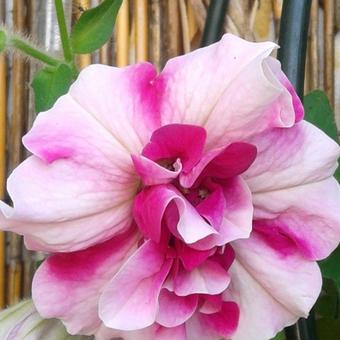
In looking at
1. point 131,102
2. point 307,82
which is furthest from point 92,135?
point 307,82

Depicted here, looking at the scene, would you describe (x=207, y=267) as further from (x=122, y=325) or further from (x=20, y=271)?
(x=20, y=271)

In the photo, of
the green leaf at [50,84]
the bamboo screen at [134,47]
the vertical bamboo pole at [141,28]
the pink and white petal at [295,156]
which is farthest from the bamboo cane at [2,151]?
the pink and white petal at [295,156]

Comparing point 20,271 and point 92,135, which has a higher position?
point 92,135

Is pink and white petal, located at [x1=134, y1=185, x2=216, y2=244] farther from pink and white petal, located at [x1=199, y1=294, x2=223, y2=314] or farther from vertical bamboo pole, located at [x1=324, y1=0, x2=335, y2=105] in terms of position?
vertical bamboo pole, located at [x1=324, y1=0, x2=335, y2=105]

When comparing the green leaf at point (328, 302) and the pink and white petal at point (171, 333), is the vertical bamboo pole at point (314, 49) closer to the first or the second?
the green leaf at point (328, 302)

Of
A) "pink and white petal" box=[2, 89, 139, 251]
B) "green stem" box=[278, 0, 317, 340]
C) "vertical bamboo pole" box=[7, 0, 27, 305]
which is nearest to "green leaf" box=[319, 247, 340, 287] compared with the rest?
"green stem" box=[278, 0, 317, 340]

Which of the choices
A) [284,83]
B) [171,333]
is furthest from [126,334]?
[284,83]
